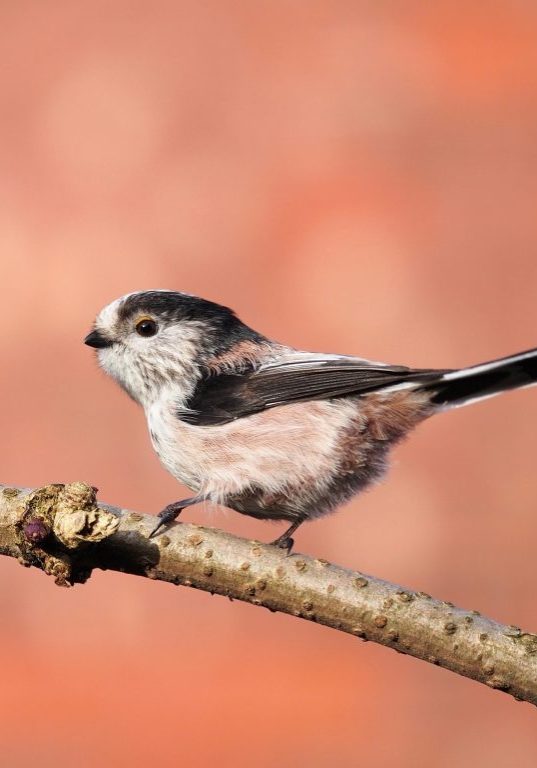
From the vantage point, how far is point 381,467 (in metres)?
2.29

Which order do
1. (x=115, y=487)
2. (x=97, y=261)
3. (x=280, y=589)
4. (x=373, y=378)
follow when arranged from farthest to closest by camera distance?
(x=97, y=261), (x=115, y=487), (x=373, y=378), (x=280, y=589)

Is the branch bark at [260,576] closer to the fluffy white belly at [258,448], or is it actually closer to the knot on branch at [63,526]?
the knot on branch at [63,526]

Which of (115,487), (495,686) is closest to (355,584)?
(495,686)

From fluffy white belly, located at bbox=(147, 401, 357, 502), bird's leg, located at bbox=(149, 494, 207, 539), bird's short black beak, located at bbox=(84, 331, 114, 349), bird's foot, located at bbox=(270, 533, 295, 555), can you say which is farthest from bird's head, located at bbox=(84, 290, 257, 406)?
bird's foot, located at bbox=(270, 533, 295, 555)

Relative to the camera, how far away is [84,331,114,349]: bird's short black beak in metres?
2.44

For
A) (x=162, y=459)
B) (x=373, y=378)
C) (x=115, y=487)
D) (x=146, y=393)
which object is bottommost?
(x=162, y=459)

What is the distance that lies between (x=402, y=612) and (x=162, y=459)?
89cm

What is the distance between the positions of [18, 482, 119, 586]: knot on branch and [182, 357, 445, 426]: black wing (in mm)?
776

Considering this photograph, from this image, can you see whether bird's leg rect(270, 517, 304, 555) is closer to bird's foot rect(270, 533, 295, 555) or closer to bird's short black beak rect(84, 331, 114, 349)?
bird's foot rect(270, 533, 295, 555)

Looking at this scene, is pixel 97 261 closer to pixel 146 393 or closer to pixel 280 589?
pixel 146 393

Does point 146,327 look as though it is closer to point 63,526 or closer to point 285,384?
point 285,384

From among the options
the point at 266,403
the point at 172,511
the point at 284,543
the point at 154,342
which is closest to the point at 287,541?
the point at 284,543

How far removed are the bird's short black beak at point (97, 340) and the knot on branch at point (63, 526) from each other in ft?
2.98

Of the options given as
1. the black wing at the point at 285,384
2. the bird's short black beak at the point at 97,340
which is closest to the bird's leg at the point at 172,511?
the black wing at the point at 285,384
